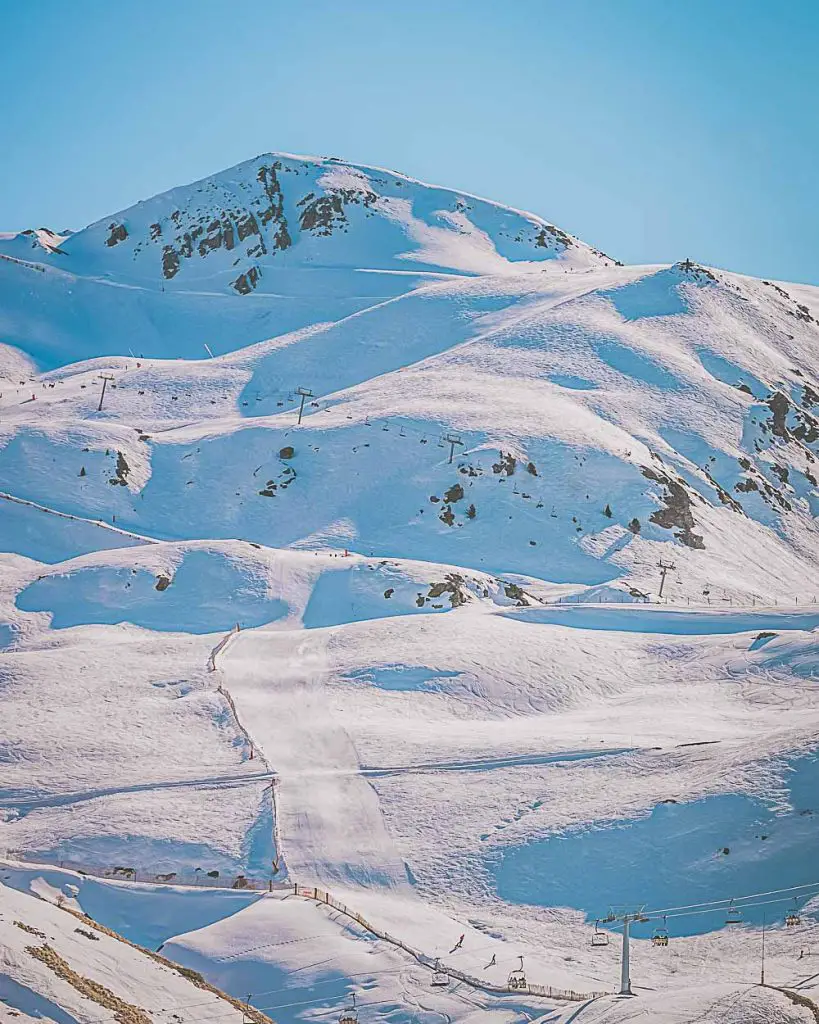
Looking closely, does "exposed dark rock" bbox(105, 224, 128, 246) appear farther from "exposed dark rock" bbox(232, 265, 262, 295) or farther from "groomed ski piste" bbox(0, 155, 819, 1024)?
"exposed dark rock" bbox(232, 265, 262, 295)

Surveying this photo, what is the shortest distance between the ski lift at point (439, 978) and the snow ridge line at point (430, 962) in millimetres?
137

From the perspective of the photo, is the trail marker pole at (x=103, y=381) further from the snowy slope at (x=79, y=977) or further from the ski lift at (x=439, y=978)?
the ski lift at (x=439, y=978)

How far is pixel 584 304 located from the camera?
13625cm

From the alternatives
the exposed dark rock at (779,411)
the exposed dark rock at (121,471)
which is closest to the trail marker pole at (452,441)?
the exposed dark rock at (121,471)

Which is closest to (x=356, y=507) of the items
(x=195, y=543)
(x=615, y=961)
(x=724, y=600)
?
(x=195, y=543)

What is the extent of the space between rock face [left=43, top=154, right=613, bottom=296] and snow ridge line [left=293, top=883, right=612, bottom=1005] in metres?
113

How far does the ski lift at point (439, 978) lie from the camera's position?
4134cm

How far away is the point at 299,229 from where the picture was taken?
16412 cm

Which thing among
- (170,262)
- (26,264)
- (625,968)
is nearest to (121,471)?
(26,264)

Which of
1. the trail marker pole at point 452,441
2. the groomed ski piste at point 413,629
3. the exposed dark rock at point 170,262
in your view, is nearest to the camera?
the groomed ski piste at point 413,629

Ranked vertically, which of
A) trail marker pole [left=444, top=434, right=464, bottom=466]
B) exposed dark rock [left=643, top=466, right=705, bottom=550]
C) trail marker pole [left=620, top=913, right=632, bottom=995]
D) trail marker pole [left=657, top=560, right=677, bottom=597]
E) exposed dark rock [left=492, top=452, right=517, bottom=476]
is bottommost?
trail marker pole [left=620, top=913, right=632, bottom=995]

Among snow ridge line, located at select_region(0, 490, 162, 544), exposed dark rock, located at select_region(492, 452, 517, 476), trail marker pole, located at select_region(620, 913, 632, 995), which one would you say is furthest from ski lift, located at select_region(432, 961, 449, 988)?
exposed dark rock, located at select_region(492, 452, 517, 476)

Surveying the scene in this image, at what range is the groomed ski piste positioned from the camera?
148 ft

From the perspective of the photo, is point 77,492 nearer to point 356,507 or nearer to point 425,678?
point 356,507
